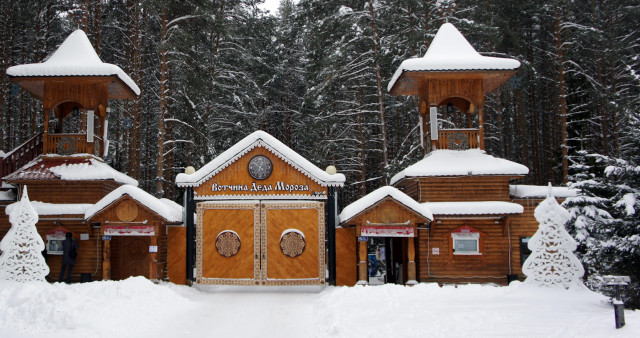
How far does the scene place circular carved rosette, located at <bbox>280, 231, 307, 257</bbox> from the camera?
18.2 m

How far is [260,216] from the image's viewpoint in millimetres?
18453

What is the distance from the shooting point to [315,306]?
1432cm

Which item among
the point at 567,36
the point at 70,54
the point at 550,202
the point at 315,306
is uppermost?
the point at 567,36

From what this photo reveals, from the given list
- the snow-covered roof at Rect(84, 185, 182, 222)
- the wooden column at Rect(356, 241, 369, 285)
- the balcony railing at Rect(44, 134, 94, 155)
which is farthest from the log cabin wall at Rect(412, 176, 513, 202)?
the balcony railing at Rect(44, 134, 94, 155)

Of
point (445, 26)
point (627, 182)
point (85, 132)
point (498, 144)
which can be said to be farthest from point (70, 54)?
point (498, 144)

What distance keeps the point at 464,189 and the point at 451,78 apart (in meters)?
3.91

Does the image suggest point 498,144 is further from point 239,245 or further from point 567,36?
point 239,245

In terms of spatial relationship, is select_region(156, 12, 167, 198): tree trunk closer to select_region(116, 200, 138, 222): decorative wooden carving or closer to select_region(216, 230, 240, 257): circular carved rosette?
select_region(116, 200, 138, 222): decorative wooden carving

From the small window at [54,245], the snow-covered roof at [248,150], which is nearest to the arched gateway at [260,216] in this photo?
the snow-covered roof at [248,150]

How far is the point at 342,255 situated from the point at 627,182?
8.96 m

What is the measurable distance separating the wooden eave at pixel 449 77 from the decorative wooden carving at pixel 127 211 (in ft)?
31.5

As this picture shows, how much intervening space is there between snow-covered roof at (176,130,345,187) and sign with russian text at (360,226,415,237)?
6.14 ft

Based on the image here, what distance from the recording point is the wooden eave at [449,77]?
18922 mm

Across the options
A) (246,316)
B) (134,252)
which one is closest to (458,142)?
(246,316)
